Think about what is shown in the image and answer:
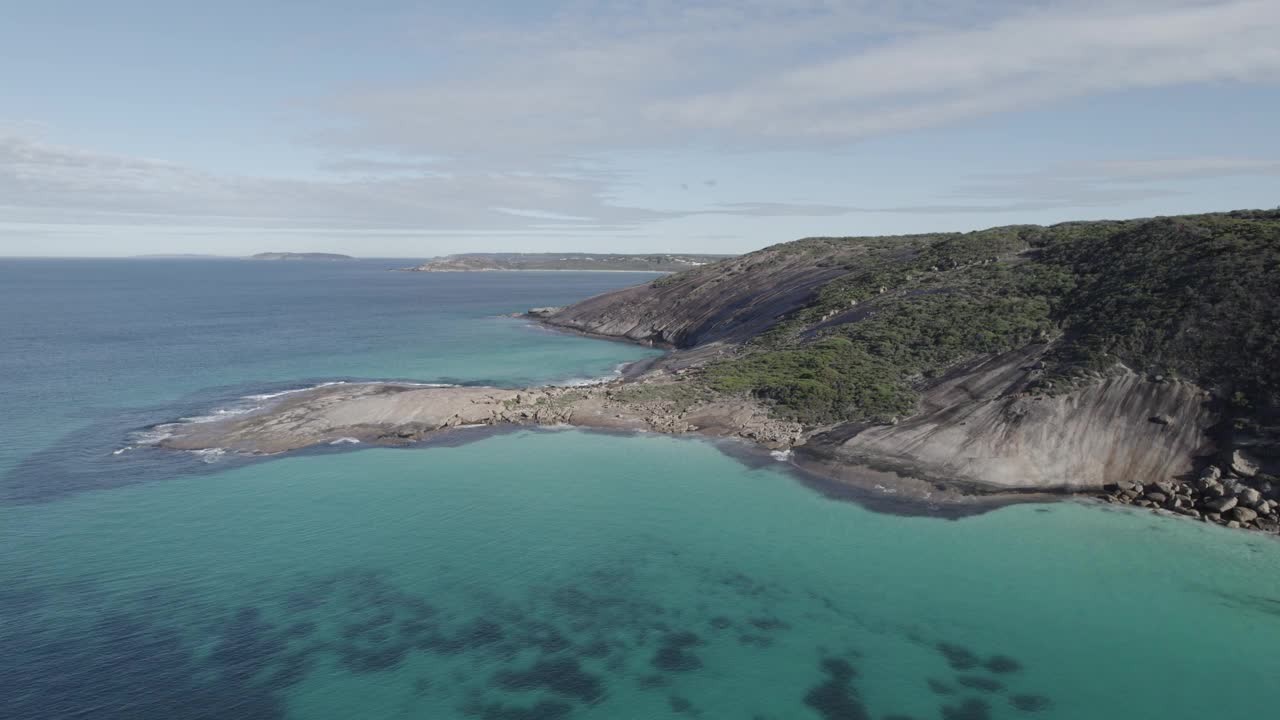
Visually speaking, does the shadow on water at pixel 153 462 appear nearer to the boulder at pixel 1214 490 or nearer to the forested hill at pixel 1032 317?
the boulder at pixel 1214 490

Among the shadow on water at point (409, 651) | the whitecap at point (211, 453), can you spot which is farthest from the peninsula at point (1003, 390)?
the shadow on water at point (409, 651)

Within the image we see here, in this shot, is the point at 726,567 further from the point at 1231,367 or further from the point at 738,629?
the point at 1231,367

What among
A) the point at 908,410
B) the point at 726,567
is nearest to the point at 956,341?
the point at 908,410

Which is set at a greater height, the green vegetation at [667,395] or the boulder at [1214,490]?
the green vegetation at [667,395]

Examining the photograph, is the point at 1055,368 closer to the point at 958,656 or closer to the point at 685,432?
the point at 685,432

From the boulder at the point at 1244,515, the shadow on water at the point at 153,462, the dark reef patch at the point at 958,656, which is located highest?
the boulder at the point at 1244,515

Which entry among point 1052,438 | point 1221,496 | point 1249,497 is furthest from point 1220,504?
point 1052,438

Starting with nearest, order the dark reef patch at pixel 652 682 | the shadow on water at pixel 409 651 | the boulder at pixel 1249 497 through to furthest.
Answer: the shadow on water at pixel 409 651
the dark reef patch at pixel 652 682
the boulder at pixel 1249 497
